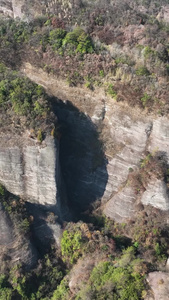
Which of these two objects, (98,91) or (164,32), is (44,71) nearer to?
(98,91)

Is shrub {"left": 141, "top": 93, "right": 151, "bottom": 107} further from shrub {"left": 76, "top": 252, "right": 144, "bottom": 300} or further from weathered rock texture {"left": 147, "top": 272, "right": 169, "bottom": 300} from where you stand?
weathered rock texture {"left": 147, "top": 272, "right": 169, "bottom": 300}

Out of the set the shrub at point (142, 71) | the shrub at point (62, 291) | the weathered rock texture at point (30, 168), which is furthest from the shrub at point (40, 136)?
the shrub at point (62, 291)

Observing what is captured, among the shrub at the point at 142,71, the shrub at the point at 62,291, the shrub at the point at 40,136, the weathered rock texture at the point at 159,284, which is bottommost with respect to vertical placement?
the shrub at the point at 62,291

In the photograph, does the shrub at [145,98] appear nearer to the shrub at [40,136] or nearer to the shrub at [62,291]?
the shrub at [40,136]

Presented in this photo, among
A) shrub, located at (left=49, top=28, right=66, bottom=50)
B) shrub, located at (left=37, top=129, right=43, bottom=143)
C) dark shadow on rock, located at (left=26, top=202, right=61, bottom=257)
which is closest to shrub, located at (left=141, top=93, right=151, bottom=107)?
shrub, located at (left=37, top=129, right=43, bottom=143)

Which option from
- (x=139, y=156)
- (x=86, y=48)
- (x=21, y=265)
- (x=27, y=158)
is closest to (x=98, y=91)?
(x=86, y=48)
